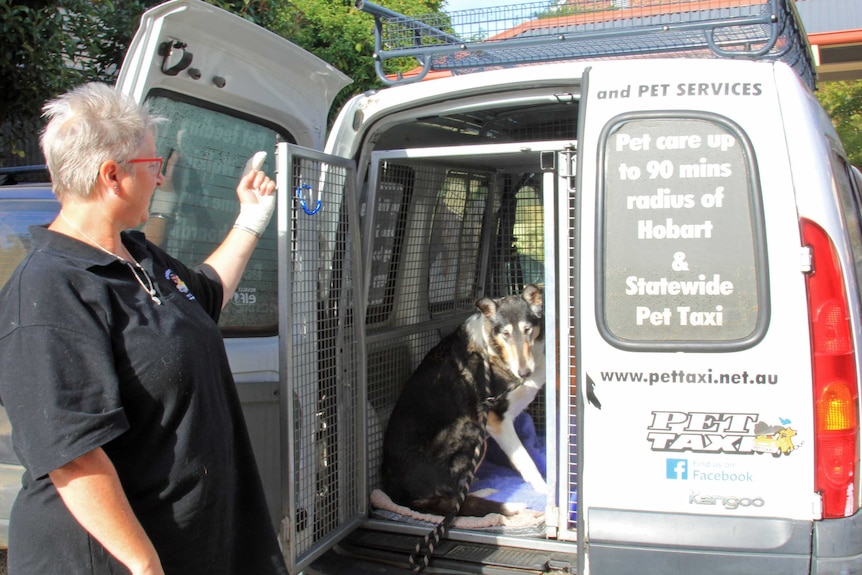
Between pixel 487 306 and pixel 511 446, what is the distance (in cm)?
87

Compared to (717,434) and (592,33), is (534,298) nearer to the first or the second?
(592,33)

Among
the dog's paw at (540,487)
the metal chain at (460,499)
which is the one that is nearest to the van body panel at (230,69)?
the metal chain at (460,499)

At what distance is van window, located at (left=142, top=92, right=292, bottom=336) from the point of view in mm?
3350

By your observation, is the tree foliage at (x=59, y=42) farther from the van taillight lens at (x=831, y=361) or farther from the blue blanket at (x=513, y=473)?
the van taillight lens at (x=831, y=361)

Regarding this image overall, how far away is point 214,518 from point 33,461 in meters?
0.55

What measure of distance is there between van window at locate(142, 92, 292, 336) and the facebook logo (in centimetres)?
217

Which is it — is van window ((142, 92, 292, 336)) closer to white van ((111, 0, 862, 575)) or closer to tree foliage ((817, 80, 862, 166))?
white van ((111, 0, 862, 575))

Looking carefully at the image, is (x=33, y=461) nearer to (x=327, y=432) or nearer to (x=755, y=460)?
(x=327, y=432)

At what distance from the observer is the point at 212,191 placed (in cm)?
364

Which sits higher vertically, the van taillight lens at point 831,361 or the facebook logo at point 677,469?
the van taillight lens at point 831,361

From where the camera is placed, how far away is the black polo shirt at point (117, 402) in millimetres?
1798

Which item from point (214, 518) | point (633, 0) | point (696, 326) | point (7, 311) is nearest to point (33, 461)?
point (7, 311)

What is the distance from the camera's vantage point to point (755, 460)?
255 cm

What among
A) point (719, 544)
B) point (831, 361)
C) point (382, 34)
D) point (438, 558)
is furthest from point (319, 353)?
point (831, 361)
